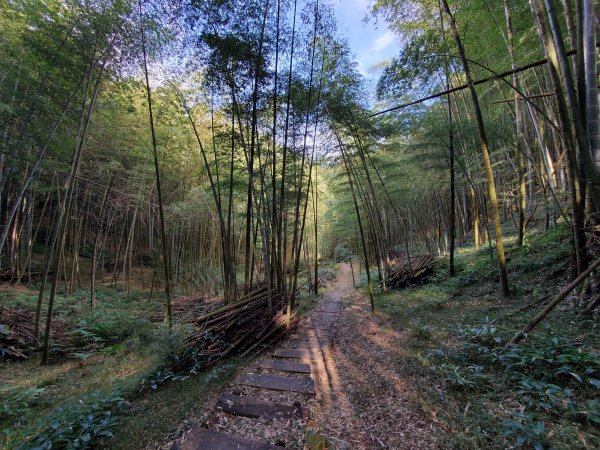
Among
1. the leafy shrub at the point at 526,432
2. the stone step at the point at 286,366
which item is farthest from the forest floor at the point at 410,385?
the stone step at the point at 286,366

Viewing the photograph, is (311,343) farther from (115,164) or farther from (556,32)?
→ (115,164)

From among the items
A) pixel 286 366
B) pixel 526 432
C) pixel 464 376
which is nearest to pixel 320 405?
pixel 286 366

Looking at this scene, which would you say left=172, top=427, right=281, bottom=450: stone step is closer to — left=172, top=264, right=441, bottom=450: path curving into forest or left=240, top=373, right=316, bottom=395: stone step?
left=172, top=264, right=441, bottom=450: path curving into forest

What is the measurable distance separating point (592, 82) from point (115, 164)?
763cm

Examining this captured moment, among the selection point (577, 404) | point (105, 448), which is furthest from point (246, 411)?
point (577, 404)

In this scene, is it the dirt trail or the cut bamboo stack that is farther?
the cut bamboo stack

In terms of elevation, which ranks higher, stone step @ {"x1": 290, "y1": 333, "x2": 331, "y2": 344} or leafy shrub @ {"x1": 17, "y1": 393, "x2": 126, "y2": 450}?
leafy shrub @ {"x1": 17, "y1": 393, "x2": 126, "y2": 450}

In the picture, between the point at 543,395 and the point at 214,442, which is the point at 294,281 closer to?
the point at 214,442

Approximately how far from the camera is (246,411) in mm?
1926

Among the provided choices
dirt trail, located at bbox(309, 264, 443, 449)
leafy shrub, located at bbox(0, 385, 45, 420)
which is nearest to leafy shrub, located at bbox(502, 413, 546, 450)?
dirt trail, located at bbox(309, 264, 443, 449)

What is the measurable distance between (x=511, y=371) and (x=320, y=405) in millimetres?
1519

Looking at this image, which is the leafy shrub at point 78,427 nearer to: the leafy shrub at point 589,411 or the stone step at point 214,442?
the stone step at point 214,442

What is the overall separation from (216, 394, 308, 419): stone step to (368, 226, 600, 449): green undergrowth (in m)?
0.97

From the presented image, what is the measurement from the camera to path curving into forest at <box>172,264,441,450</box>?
1.61 meters
